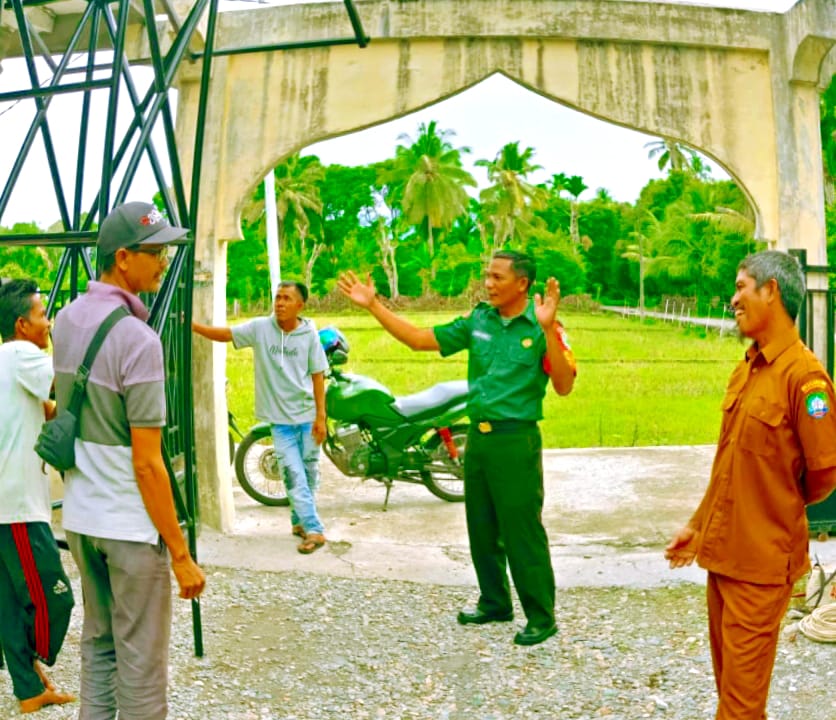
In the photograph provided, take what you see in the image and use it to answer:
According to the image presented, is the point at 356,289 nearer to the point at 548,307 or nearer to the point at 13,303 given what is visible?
the point at 548,307

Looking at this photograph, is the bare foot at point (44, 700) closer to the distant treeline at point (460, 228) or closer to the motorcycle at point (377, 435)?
the motorcycle at point (377, 435)

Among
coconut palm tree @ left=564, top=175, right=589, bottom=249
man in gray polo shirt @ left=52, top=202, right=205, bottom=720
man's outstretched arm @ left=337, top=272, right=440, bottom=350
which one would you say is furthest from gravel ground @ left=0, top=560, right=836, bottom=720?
coconut palm tree @ left=564, top=175, right=589, bottom=249

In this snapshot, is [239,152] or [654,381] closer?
[239,152]

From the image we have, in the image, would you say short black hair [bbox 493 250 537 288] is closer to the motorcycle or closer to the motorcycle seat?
the motorcycle

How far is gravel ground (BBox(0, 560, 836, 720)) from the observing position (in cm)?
407

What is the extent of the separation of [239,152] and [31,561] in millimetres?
3610

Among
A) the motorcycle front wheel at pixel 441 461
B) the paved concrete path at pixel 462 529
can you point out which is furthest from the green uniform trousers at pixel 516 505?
the motorcycle front wheel at pixel 441 461

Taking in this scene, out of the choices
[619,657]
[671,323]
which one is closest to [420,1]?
[619,657]

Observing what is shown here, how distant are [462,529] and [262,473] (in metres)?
1.57

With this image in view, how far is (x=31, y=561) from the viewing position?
3799 millimetres

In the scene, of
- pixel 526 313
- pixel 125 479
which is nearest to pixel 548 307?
pixel 526 313

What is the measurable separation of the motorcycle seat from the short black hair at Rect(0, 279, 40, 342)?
3.97 metres

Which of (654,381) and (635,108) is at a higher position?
(635,108)

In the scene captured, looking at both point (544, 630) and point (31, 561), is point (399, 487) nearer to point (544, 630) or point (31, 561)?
point (544, 630)
